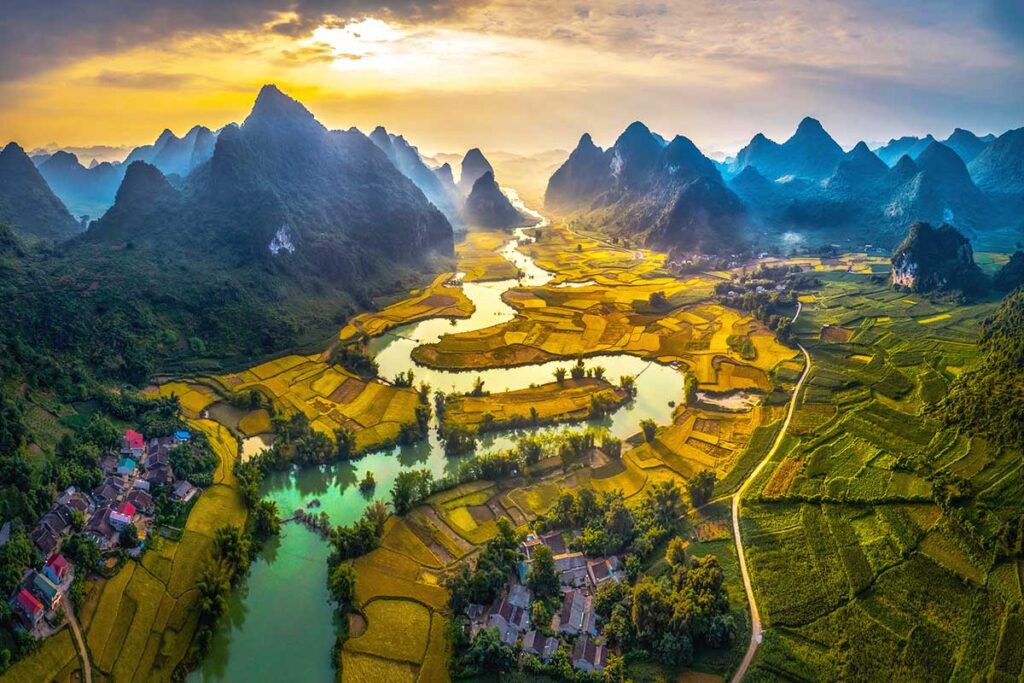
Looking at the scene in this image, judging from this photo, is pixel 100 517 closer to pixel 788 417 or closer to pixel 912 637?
pixel 912 637

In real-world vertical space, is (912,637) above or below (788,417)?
below

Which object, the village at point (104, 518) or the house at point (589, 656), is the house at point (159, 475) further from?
the house at point (589, 656)

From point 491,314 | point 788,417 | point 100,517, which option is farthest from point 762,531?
point 491,314

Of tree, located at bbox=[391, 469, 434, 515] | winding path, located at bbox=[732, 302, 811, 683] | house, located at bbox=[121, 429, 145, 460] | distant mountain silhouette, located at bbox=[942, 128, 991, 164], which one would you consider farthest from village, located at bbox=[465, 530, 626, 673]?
distant mountain silhouette, located at bbox=[942, 128, 991, 164]

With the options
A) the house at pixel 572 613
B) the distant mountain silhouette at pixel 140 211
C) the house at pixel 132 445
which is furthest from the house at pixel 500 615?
the distant mountain silhouette at pixel 140 211

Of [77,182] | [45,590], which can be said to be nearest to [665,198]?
[45,590]

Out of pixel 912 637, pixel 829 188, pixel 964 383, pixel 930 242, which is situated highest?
pixel 829 188

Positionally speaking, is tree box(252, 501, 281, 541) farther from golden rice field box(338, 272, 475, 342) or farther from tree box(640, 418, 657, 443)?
golden rice field box(338, 272, 475, 342)

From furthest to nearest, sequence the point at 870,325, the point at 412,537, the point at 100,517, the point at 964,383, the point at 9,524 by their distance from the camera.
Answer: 1. the point at 870,325
2. the point at 964,383
3. the point at 412,537
4. the point at 100,517
5. the point at 9,524
